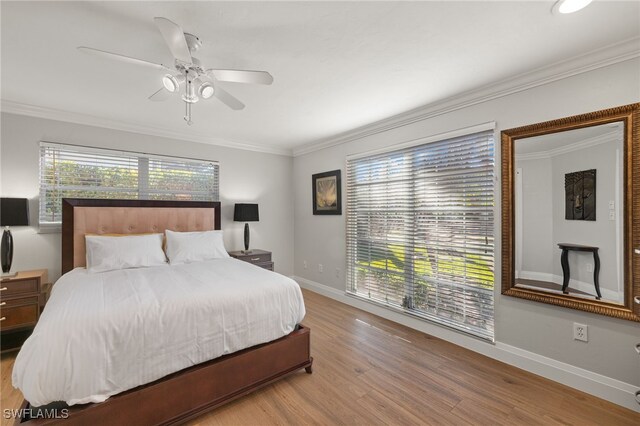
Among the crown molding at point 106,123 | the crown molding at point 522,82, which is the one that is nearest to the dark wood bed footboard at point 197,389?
the crown molding at point 522,82

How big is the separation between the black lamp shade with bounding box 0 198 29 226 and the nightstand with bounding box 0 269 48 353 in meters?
0.52

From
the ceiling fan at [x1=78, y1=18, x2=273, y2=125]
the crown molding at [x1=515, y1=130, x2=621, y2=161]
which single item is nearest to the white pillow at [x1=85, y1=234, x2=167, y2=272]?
the ceiling fan at [x1=78, y1=18, x2=273, y2=125]

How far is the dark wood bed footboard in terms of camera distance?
4.82 feet

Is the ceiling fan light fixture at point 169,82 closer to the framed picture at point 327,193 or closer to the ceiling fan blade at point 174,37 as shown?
the ceiling fan blade at point 174,37

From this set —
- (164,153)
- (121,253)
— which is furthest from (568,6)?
(164,153)

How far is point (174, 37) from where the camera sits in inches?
58.3

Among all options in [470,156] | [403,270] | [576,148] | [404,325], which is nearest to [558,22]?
[576,148]

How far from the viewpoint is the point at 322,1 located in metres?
1.51

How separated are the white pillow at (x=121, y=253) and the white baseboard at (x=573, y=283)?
3.61m

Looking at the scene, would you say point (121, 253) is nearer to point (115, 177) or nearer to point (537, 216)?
point (115, 177)

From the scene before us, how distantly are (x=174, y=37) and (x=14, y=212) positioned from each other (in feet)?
9.11

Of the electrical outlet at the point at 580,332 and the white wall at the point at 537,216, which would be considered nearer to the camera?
the electrical outlet at the point at 580,332

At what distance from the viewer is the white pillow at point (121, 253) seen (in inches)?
110

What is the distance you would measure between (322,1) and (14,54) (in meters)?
2.29
